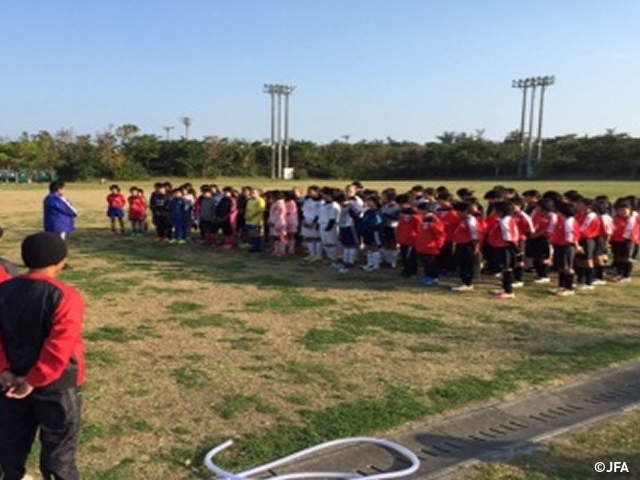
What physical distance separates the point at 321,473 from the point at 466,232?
660cm

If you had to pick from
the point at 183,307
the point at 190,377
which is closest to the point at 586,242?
the point at 183,307

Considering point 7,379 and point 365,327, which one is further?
point 365,327

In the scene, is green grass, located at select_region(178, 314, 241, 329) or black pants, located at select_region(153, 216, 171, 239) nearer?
green grass, located at select_region(178, 314, 241, 329)

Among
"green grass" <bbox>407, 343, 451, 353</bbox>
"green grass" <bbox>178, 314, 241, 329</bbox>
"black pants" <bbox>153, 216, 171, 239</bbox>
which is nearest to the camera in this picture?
"green grass" <bbox>407, 343, 451, 353</bbox>

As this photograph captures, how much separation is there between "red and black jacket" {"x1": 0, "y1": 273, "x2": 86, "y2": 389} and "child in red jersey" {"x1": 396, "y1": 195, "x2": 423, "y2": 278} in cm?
786

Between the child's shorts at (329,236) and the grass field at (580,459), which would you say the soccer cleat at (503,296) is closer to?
the child's shorts at (329,236)

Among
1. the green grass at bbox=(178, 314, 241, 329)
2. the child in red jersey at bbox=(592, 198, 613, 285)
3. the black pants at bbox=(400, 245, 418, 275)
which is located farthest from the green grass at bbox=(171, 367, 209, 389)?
the child in red jersey at bbox=(592, 198, 613, 285)

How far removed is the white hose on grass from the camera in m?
3.88

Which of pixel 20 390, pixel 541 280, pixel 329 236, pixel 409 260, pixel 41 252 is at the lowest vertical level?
pixel 541 280

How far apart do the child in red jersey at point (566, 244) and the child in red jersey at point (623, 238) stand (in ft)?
4.52

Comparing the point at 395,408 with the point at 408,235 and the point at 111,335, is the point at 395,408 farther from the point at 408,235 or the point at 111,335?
the point at 408,235

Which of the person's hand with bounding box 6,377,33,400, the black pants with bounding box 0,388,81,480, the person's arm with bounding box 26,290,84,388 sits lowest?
the black pants with bounding box 0,388,81,480

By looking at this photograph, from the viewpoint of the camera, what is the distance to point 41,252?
3293 mm

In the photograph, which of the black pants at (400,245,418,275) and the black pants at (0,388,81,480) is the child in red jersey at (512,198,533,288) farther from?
the black pants at (0,388,81,480)
